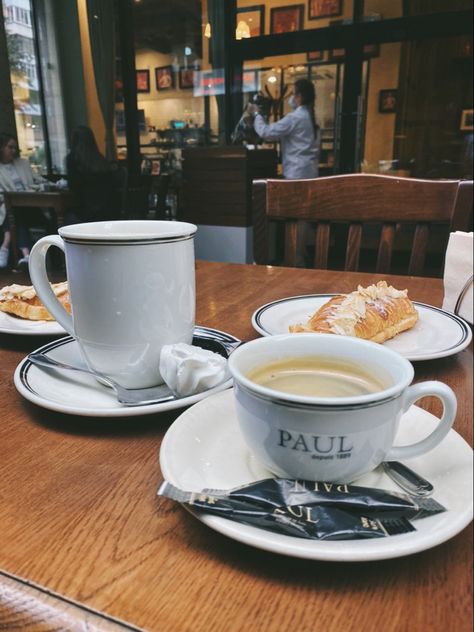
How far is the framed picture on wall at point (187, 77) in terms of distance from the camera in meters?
4.31

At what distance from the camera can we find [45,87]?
442 centimetres

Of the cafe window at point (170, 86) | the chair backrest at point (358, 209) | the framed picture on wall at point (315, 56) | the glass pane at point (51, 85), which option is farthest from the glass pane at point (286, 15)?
the chair backrest at point (358, 209)

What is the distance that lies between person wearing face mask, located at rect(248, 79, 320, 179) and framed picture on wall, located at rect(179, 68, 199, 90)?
135 cm

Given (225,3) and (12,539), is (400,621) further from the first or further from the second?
(225,3)

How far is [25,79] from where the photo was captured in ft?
14.1

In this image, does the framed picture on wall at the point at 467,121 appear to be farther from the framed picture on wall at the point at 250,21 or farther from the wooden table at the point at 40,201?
the wooden table at the point at 40,201

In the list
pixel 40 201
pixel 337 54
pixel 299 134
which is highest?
pixel 337 54

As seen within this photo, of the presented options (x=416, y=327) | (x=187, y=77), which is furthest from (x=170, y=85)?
(x=416, y=327)

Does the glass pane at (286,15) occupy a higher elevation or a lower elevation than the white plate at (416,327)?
higher

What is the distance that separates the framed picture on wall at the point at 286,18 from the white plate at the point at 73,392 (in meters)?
3.84

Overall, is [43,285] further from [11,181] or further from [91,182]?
[11,181]

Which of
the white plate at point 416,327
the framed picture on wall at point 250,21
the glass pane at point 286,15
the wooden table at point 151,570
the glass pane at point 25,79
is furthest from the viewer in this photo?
the glass pane at point 25,79

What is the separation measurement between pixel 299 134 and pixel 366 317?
2.98m

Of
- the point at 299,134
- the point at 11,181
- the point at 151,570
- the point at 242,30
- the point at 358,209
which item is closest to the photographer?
the point at 151,570
